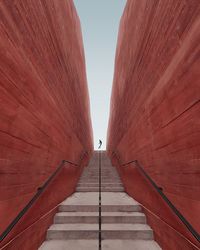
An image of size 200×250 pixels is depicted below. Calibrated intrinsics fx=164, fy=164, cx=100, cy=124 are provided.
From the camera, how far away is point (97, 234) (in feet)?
7.95

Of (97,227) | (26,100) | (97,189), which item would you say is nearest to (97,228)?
(97,227)

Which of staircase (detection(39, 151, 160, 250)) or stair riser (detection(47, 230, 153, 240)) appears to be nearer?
staircase (detection(39, 151, 160, 250))

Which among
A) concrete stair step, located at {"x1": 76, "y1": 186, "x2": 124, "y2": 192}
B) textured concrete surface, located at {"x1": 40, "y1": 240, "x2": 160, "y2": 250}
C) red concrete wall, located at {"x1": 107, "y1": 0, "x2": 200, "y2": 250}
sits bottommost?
textured concrete surface, located at {"x1": 40, "y1": 240, "x2": 160, "y2": 250}

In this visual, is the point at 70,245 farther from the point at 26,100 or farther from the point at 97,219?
the point at 26,100

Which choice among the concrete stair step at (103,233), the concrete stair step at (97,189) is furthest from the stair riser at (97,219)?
the concrete stair step at (97,189)

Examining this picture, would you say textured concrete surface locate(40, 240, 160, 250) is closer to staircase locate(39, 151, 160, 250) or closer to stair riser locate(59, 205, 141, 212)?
staircase locate(39, 151, 160, 250)

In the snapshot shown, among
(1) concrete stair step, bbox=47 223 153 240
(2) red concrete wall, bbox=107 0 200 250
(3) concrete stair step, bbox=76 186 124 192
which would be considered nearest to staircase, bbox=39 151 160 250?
(1) concrete stair step, bbox=47 223 153 240

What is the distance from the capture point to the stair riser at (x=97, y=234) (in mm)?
2416

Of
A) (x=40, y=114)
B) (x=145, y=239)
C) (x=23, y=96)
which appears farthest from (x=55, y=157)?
(x=145, y=239)

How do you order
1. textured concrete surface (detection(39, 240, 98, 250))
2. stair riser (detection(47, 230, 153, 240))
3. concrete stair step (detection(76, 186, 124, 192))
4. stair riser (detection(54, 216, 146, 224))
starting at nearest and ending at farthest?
textured concrete surface (detection(39, 240, 98, 250))
stair riser (detection(47, 230, 153, 240))
stair riser (detection(54, 216, 146, 224))
concrete stair step (detection(76, 186, 124, 192))

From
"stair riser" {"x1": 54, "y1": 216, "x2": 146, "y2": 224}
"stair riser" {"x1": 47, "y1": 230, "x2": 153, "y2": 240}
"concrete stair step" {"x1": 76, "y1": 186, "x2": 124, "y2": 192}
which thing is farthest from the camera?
"concrete stair step" {"x1": 76, "y1": 186, "x2": 124, "y2": 192}

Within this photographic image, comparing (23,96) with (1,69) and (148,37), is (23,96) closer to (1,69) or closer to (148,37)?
(1,69)

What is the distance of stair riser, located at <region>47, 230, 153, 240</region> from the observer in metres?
2.42

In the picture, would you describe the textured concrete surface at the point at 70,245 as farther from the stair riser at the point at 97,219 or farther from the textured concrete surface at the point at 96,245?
the stair riser at the point at 97,219
